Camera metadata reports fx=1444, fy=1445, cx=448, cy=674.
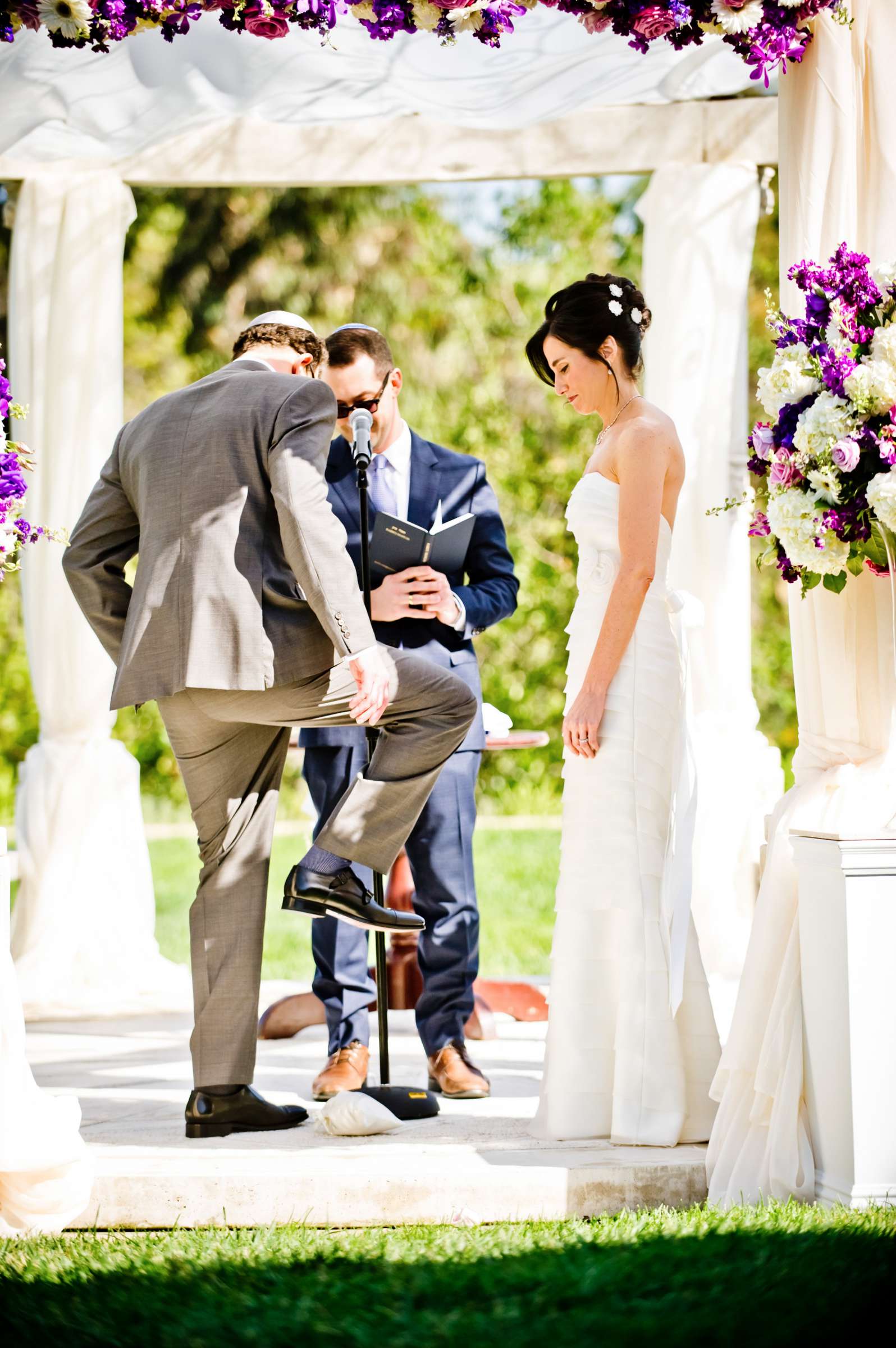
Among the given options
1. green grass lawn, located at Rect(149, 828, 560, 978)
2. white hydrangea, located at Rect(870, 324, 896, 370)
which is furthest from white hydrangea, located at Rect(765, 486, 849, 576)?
green grass lawn, located at Rect(149, 828, 560, 978)

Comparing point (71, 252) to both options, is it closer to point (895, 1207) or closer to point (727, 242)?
point (727, 242)

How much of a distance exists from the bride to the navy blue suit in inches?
18.9

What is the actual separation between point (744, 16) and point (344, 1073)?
2.80 metres

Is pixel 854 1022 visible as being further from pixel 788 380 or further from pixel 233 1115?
pixel 233 1115

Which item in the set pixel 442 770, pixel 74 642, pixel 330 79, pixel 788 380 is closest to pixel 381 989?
pixel 442 770

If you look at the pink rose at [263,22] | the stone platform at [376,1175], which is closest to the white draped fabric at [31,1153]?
the stone platform at [376,1175]

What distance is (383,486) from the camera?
13.5 feet

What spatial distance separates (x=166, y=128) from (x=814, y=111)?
2321 mm

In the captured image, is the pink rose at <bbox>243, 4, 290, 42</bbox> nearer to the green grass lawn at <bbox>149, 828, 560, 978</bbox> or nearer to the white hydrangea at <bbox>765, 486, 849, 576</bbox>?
the white hydrangea at <bbox>765, 486, 849, 576</bbox>

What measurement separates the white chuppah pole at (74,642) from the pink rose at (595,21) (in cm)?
273

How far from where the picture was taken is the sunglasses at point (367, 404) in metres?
3.95

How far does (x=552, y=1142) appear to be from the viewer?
3314 millimetres

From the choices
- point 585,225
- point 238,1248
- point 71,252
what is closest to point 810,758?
point 238,1248

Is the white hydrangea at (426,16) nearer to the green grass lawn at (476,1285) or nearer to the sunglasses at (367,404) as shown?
the sunglasses at (367,404)
